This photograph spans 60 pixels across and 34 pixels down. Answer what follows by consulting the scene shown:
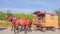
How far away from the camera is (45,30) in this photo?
2506 millimetres

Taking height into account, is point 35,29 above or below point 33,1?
below

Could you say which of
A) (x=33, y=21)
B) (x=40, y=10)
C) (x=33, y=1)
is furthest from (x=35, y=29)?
(x=33, y=1)

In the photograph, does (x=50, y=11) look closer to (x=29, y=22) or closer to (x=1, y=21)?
(x=29, y=22)

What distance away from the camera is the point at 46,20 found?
97.8 inches

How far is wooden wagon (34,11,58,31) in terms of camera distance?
8.08 ft

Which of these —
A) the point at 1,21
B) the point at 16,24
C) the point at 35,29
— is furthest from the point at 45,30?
the point at 1,21

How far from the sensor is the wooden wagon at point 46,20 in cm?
246

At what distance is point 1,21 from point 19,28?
13.4 inches

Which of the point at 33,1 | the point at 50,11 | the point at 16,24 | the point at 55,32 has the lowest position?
the point at 55,32

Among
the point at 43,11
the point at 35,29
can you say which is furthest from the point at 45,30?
the point at 43,11

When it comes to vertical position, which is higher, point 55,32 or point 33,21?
point 33,21

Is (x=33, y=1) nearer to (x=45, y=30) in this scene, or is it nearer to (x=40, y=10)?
(x=40, y=10)

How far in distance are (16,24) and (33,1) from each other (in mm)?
524

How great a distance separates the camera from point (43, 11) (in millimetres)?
2482
